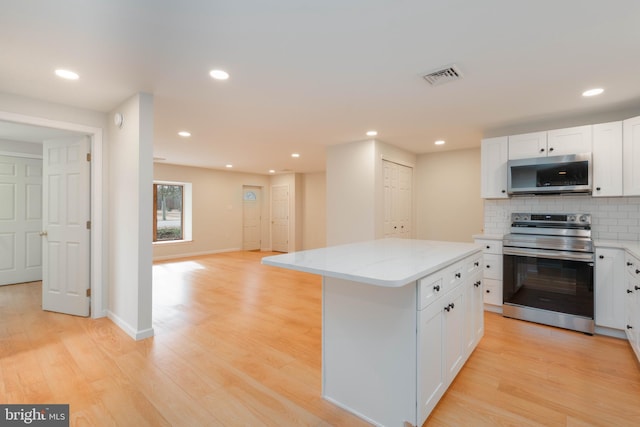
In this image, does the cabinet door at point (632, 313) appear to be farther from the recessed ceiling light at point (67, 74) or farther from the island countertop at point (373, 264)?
the recessed ceiling light at point (67, 74)

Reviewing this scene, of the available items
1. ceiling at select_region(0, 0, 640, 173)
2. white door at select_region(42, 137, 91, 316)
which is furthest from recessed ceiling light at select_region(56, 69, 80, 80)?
white door at select_region(42, 137, 91, 316)

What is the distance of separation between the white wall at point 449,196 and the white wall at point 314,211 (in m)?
3.14

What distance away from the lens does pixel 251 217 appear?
357 inches

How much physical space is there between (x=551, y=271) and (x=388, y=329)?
2570 millimetres

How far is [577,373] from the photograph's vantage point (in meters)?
2.24

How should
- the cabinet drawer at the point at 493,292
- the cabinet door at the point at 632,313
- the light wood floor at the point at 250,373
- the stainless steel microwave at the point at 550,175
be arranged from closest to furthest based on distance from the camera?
the light wood floor at the point at 250,373, the cabinet door at the point at 632,313, the stainless steel microwave at the point at 550,175, the cabinet drawer at the point at 493,292

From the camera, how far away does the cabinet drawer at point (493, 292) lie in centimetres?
347

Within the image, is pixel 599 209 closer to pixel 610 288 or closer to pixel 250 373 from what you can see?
pixel 610 288

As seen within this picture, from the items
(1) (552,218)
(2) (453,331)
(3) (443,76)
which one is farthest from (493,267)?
(3) (443,76)

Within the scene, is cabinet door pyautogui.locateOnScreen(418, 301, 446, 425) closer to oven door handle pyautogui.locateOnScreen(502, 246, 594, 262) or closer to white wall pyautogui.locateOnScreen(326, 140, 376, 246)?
oven door handle pyautogui.locateOnScreen(502, 246, 594, 262)

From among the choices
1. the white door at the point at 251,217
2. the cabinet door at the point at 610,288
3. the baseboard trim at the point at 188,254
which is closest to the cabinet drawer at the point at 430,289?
the cabinet door at the point at 610,288

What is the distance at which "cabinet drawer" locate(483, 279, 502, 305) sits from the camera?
137 inches

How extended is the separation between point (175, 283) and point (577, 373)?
16.7 feet

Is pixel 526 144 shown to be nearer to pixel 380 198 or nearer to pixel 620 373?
pixel 380 198
